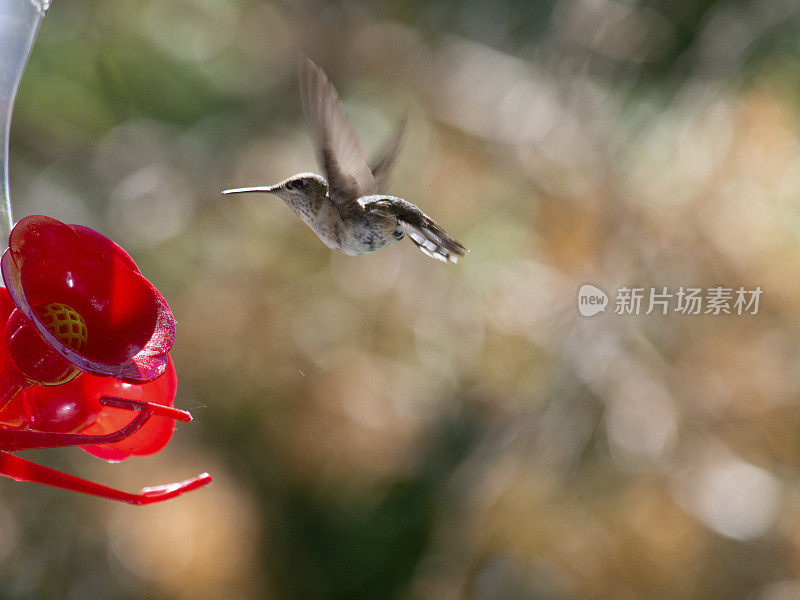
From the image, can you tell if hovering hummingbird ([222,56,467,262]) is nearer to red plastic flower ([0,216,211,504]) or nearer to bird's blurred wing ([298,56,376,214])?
bird's blurred wing ([298,56,376,214])

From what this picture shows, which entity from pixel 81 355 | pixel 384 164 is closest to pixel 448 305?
pixel 384 164

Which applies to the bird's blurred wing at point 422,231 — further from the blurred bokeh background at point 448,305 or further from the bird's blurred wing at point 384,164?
the blurred bokeh background at point 448,305

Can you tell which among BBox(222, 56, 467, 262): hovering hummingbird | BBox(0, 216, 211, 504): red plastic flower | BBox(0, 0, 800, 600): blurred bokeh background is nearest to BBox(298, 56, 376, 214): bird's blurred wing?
BBox(222, 56, 467, 262): hovering hummingbird

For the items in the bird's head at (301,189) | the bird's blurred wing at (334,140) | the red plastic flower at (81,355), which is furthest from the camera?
the bird's head at (301,189)

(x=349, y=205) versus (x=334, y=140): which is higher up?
(x=334, y=140)

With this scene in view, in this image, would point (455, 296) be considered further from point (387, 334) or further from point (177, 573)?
point (177, 573)

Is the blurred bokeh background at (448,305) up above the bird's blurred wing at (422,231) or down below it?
below

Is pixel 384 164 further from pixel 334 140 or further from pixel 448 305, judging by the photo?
pixel 448 305

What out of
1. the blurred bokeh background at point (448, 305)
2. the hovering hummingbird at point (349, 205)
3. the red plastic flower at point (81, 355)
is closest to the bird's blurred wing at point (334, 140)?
the hovering hummingbird at point (349, 205)

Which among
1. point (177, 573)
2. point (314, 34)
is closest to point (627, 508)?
point (177, 573)
